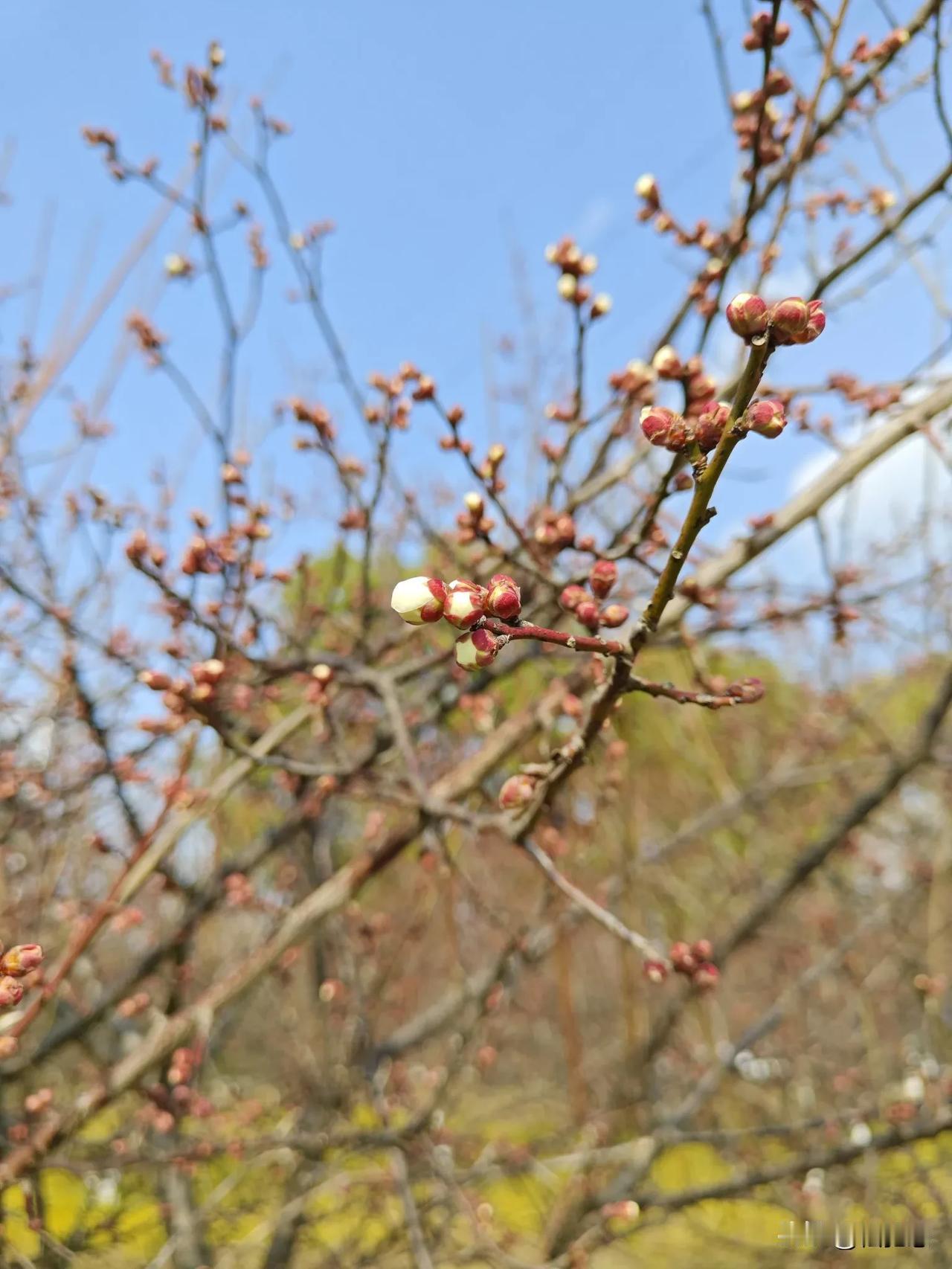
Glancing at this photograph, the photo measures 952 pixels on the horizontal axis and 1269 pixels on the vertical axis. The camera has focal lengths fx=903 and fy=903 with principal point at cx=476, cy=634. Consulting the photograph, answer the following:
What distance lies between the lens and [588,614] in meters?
1.26

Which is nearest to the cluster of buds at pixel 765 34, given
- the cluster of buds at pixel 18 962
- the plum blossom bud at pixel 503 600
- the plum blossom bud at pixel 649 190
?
the plum blossom bud at pixel 649 190

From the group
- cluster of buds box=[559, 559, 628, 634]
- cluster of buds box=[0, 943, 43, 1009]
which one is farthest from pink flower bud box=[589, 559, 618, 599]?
cluster of buds box=[0, 943, 43, 1009]

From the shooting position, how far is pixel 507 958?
2701 mm

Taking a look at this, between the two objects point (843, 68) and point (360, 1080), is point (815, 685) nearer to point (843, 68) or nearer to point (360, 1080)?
point (360, 1080)

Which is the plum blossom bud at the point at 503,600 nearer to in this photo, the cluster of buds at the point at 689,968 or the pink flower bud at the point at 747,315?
the pink flower bud at the point at 747,315

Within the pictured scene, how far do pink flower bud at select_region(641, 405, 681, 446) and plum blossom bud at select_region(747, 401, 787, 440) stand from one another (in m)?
0.08

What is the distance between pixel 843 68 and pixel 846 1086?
409 cm

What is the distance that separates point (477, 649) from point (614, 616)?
437 mm

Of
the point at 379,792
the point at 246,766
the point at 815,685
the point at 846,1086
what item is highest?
the point at 815,685

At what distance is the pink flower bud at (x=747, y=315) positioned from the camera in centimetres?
87

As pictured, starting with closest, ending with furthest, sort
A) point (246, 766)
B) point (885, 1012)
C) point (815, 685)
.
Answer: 1. point (246, 766)
2. point (885, 1012)
3. point (815, 685)

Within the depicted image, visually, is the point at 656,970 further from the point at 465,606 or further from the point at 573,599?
the point at 465,606

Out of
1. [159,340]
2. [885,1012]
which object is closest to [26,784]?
[159,340]

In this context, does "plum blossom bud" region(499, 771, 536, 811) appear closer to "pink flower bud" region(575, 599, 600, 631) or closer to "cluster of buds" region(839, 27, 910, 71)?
"pink flower bud" region(575, 599, 600, 631)
